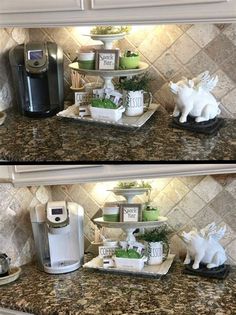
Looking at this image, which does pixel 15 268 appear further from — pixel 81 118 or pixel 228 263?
pixel 228 263

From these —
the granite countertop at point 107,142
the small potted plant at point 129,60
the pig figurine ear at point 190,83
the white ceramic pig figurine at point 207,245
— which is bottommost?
the white ceramic pig figurine at point 207,245

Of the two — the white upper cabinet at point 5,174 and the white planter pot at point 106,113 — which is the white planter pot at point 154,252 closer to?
the white planter pot at point 106,113

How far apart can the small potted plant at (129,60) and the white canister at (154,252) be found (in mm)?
761

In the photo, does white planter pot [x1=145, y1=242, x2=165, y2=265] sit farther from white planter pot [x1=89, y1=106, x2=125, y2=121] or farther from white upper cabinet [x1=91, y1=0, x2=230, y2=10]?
white upper cabinet [x1=91, y1=0, x2=230, y2=10]

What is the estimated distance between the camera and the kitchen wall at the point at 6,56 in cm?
230

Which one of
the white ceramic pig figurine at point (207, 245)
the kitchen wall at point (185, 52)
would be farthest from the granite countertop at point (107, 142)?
the white ceramic pig figurine at point (207, 245)

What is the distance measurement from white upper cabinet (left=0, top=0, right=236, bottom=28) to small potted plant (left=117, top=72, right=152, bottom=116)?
32cm

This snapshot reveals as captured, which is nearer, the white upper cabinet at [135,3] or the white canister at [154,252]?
the white upper cabinet at [135,3]

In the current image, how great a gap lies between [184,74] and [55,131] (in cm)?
63

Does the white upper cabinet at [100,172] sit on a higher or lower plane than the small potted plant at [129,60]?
lower

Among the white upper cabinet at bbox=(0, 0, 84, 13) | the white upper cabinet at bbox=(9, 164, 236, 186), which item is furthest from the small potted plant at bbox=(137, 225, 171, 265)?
the white upper cabinet at bbox=(0, 0, 84, 13)

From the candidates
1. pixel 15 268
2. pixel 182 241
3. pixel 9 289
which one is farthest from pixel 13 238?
pixel 182 241

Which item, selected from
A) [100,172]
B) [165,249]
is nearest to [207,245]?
[165,249]

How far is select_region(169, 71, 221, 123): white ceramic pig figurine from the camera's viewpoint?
2.09 m
